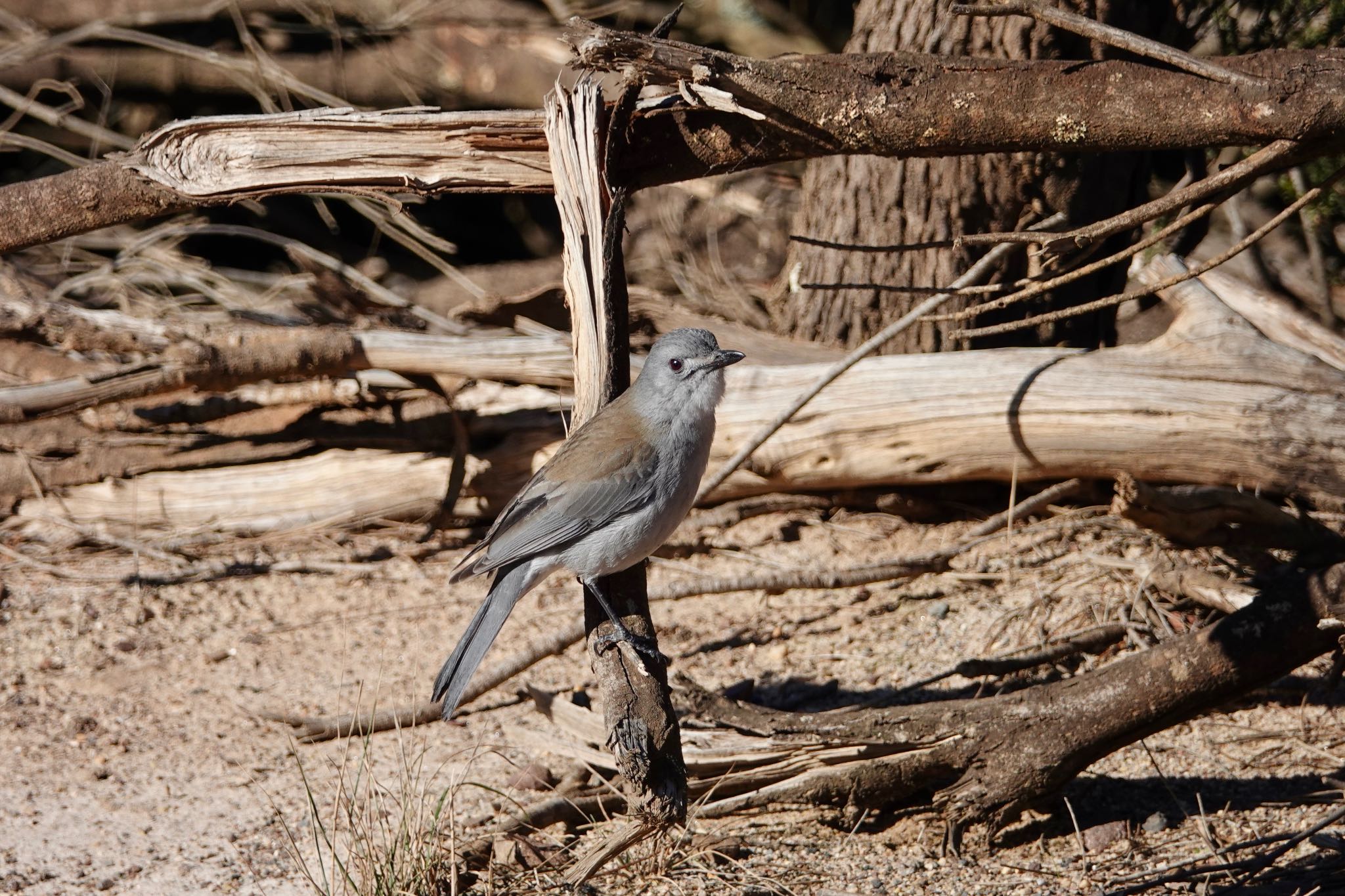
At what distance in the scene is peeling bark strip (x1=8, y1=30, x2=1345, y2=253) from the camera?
332 cm

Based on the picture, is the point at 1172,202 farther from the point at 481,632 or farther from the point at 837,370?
the point at 481,632

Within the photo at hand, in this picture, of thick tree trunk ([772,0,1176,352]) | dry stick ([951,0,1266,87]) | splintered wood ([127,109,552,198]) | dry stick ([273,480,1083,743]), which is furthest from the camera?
thick tree trunk ([772,0,1176,352])

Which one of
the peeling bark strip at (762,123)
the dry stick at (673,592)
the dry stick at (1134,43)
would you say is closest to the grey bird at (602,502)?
the dry stick at (673,592)

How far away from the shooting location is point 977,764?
3.68 metres

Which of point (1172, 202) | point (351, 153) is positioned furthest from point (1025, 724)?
point (351, 153)

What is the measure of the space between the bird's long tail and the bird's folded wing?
6cm

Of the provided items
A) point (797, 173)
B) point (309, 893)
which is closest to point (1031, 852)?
point (309, 893)

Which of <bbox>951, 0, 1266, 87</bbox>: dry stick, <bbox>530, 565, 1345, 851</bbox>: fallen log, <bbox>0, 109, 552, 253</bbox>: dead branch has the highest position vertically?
<bbox>951, 0, 1266, 87</bbox>: dry stick

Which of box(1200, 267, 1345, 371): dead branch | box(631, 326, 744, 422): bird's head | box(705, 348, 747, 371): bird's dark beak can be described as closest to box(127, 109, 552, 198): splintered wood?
box(631, 326, 744, 422): bird's head

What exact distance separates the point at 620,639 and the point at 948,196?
3317mm

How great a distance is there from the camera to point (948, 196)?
5680 millimetres

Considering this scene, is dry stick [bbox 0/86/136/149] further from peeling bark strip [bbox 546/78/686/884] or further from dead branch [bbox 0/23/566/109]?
peeling bark strip [bbox 546/78/686/884]

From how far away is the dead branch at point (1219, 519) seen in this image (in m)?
4.38

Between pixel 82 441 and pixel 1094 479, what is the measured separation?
503cm
